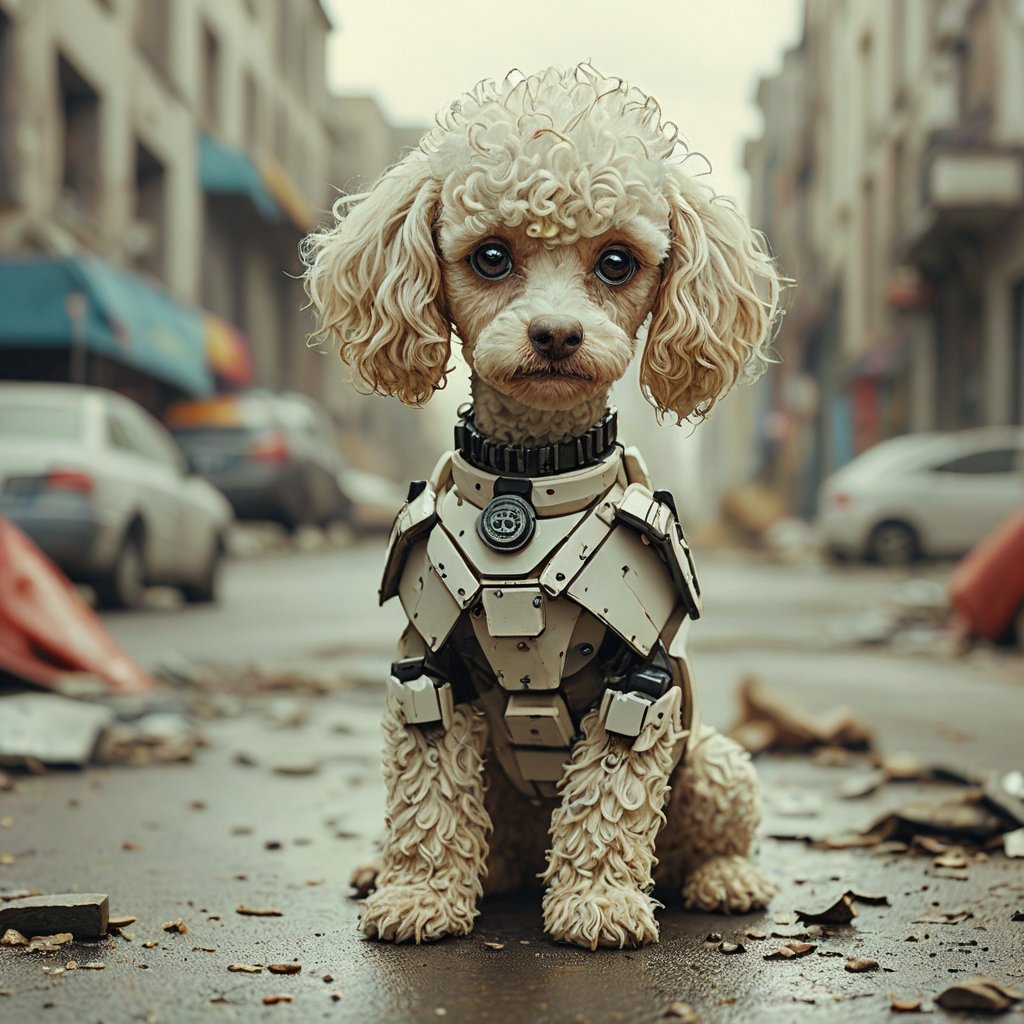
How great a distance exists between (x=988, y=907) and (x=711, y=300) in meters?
1.40

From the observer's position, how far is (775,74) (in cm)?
4678

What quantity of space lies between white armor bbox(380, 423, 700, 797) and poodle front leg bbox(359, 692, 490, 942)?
6cm

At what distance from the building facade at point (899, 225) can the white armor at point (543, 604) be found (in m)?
7.72

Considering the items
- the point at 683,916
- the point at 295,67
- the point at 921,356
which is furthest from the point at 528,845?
the point at 295,67

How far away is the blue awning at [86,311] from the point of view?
15664 mm

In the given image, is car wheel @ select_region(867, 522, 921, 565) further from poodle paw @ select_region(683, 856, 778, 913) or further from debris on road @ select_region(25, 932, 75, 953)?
debris on road @ select_region(25, 932, 75, 953)

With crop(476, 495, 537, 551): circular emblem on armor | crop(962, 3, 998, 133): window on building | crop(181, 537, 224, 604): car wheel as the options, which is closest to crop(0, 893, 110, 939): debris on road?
crop(476, 495, 537, 551): circular emblem on armor

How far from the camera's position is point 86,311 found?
1606cm

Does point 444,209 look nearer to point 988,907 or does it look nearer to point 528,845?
point 528,845

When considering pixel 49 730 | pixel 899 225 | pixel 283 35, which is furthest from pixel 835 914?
pixel 283 35

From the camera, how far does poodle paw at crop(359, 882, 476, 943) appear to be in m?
2.75

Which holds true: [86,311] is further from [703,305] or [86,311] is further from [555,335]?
[555,335]

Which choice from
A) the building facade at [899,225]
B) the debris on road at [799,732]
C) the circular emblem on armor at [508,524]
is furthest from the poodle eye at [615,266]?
the building facade at [899,225]

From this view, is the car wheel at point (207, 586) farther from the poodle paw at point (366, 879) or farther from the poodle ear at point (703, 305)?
the poodle ear at point (703, 305)
